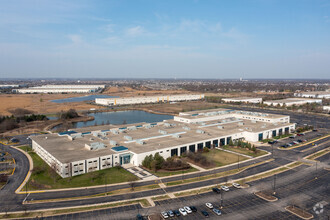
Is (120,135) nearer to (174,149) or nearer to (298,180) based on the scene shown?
(174,149)

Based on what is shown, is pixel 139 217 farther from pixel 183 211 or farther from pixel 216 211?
pixel 216 211

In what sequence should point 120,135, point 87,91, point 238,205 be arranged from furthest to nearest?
point 87,91 < point 120,135 < point 238,205

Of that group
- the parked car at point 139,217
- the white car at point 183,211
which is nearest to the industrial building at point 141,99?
the parked car at point 139,217

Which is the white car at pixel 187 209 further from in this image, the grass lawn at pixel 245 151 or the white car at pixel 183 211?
the grass lawn at pixel 245 151

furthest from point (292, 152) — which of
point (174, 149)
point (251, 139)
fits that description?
point (174, 149)

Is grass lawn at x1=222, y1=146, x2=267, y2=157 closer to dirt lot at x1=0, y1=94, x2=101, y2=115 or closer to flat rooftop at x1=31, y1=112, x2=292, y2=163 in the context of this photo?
flat rooftop at x1=31, y1=112, x2=292, y2=163
